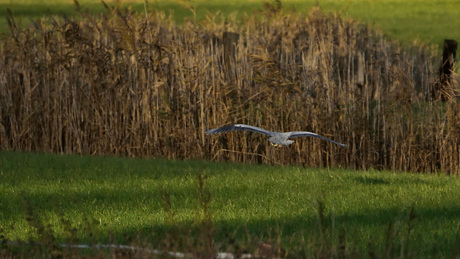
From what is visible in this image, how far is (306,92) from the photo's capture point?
942 cm

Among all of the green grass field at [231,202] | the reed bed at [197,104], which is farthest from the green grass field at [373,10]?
the green grass field at [231,202]

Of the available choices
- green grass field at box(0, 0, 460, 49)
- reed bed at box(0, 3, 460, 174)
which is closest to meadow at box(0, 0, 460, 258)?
reed bed at box(0, 3, 460, 174)

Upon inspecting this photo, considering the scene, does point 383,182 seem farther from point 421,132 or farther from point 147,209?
point 147,209

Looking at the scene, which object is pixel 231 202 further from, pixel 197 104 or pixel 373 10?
pixel 373 10

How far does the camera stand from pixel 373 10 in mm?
34656

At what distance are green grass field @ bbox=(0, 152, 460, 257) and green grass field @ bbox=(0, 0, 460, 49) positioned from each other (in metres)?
20.0

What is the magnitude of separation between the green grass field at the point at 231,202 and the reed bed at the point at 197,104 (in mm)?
877

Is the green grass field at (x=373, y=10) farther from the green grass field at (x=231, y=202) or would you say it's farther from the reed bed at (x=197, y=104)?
the green grass field at (x=231, y=202)

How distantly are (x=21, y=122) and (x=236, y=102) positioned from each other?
335 centimetres

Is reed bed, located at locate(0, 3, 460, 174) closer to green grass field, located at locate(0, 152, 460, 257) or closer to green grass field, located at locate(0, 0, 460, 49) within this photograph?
green grass field, located at locate(0, 152, 460, 257)

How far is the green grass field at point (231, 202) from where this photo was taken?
468cm

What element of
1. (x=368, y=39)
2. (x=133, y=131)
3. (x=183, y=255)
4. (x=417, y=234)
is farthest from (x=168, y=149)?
(x=368, y=39)

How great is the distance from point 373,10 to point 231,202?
30.0 m

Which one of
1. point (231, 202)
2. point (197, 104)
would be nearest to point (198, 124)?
point (197, 104)
